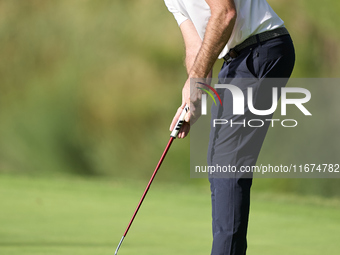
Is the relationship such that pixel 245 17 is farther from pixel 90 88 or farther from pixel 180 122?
pixel 90 88

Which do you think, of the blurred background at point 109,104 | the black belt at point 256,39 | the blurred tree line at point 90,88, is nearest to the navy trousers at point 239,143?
the black belt at point 256,39

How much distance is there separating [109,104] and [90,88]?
0.66 feet

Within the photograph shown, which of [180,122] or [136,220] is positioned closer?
[180,122]

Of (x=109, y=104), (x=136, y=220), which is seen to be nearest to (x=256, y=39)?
(x=136, y=220)

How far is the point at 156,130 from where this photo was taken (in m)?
5.09

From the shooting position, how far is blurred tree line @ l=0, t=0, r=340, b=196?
512 cm


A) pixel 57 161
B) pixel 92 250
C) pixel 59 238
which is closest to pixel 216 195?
pixel 92 250

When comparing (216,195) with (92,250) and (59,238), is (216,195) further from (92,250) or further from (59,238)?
(59,238)

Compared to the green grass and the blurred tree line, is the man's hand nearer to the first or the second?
the green grass

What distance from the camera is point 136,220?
3.63m

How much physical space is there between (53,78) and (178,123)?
11.5 feet

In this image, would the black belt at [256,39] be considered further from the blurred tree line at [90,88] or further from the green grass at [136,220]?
the blurred tree line at [90,88]

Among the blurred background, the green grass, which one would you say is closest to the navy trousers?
the green grass

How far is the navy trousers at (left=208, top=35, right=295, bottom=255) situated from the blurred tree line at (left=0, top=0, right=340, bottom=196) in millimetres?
2977
